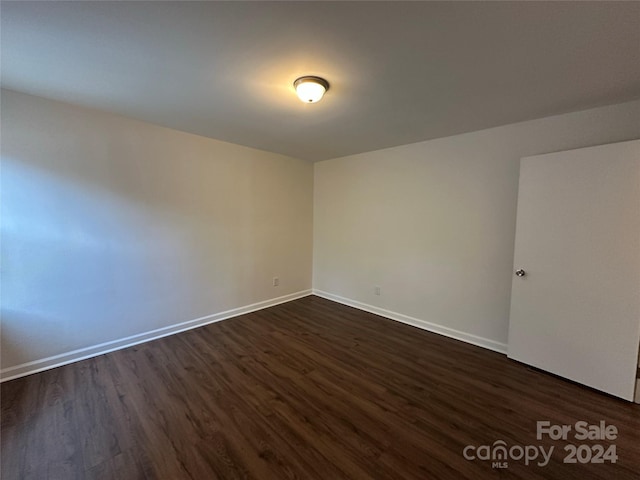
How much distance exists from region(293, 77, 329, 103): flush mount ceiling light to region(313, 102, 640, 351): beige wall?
6.14 feet

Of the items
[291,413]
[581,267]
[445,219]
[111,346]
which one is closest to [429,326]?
[445,219]

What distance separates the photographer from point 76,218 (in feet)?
8.14

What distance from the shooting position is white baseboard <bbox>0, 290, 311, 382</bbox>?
7.48ft

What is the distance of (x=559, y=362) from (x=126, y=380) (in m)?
3.82

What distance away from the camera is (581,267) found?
220 cm

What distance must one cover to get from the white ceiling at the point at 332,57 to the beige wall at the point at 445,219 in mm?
253

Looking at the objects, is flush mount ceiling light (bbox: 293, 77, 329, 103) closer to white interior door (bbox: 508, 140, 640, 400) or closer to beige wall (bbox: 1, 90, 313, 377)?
beige wall (bbox: 1, 90, 313, 377)

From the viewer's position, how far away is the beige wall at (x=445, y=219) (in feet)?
8.31

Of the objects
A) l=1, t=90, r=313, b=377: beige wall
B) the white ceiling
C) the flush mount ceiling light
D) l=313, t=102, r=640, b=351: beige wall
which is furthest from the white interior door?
l=1, t=90, r=313, b=377: beige wall

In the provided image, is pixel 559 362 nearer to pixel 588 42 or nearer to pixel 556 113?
pixel 556 113

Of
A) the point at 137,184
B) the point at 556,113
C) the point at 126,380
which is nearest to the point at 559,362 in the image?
the point at 556,113

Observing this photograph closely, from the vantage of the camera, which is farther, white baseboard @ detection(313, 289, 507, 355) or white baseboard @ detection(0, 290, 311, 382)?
Result: white baseboard @ detection(313, 289, 507, 355)

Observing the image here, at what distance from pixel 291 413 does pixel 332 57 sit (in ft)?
7.92

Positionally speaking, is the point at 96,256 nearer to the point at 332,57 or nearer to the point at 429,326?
the point at 332,57
